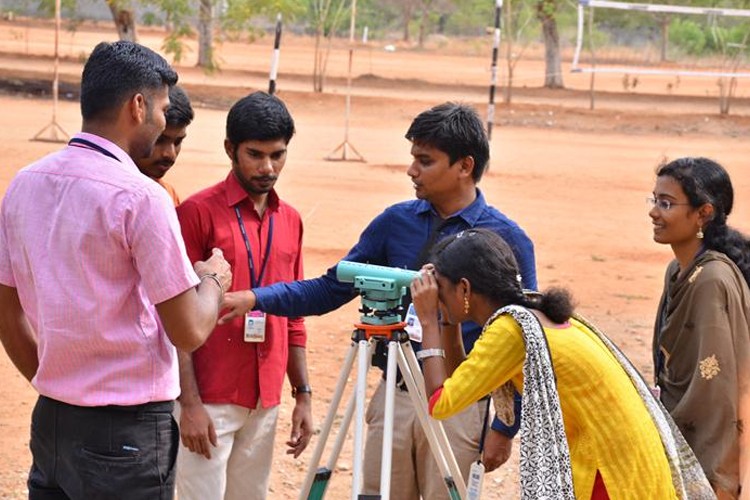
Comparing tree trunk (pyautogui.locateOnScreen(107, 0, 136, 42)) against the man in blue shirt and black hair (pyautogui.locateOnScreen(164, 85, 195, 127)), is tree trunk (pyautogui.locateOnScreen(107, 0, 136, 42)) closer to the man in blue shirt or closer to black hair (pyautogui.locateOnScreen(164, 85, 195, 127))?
black hair (pyautogui.locateOnScreen(164, 85, 195, 127))

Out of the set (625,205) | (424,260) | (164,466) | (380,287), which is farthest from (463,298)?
(625,205)

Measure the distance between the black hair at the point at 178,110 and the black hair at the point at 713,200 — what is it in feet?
5.25

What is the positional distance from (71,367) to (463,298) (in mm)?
1002

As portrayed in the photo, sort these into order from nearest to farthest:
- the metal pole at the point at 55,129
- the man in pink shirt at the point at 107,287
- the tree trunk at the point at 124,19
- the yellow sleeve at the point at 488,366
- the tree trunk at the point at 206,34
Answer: the man in pink shirt at the point at 107,287
the yellow sleeve at the point at 488,366
the metal pole at the point at 55,129
the tree trunk at the point at 124,19
the tree trunk at the point at 206,34

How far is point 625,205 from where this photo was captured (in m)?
16.3

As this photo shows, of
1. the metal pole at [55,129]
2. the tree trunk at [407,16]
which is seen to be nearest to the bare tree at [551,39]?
the metal pole at [55,129]

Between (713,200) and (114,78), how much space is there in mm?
2089

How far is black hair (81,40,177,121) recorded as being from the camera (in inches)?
114

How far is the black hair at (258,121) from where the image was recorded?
3.79 m

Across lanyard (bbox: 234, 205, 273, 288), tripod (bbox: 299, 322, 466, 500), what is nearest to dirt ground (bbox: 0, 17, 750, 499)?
lanyard (bbox: 234, 205, 273, 288)

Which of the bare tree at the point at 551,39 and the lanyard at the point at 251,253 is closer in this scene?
the lanyard at the point at 251,253

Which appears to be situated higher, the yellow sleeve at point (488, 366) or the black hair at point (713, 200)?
the black hair at point (713, 200)

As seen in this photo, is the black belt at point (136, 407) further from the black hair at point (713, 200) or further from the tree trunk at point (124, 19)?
the tree trunk at point (124, 19)

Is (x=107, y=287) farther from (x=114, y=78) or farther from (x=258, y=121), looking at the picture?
(x=258, y=121)
